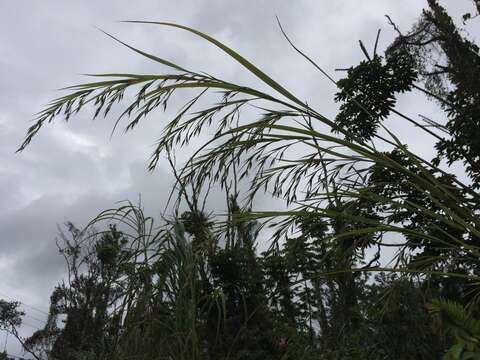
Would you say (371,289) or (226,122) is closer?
(226,122)

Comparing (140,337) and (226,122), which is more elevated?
(226,122)

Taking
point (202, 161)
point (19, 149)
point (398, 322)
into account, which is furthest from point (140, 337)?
point (398, 322)

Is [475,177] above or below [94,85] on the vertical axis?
above

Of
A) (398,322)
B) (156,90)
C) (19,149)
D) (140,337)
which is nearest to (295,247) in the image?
(398,322)

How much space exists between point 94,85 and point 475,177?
515 cm

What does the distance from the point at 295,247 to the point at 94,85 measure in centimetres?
156

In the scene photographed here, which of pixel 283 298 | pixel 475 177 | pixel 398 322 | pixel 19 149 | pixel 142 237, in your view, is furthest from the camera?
pixel 475 177

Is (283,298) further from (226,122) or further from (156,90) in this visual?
(156,90)

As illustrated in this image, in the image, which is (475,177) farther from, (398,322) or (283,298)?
(398,322)

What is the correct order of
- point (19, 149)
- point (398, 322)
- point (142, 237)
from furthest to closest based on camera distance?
1. point (398, 322)
2. point (142, 237)
3. point (19, 149)


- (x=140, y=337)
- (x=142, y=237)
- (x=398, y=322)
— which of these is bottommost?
(x=140, y=337)

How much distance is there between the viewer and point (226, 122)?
88.8 inches

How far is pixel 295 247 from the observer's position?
9.70ft

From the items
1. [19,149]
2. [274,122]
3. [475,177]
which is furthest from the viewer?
[475,177]
